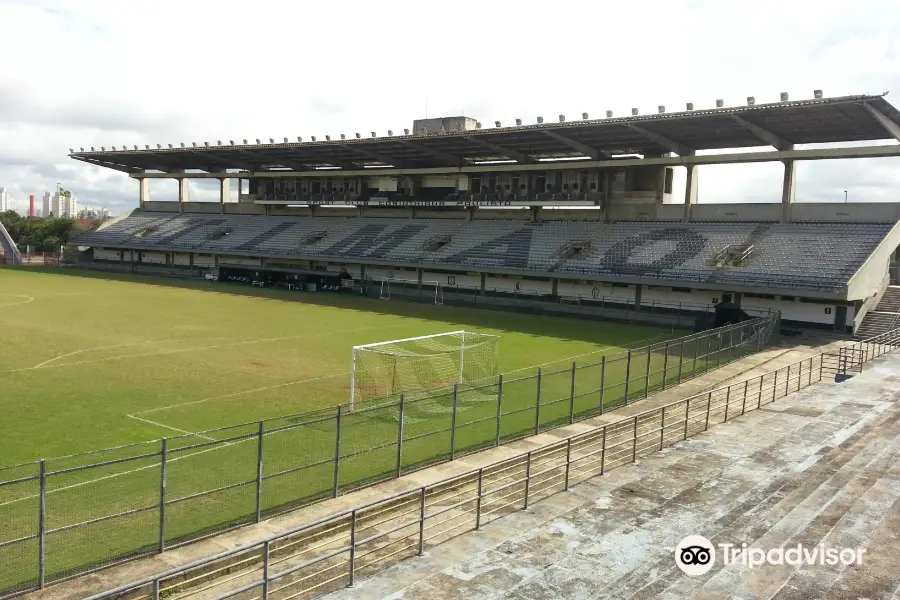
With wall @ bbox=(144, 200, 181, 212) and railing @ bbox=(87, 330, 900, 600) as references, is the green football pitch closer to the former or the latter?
railing @ bbox=(87, 330, 900, 600)

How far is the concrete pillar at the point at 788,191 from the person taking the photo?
43.6 meters

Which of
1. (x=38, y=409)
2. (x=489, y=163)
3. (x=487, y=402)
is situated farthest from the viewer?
(x=489, y=163)

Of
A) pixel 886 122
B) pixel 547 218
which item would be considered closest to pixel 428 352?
pixel 886 122

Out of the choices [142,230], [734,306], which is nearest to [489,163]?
[734,306]

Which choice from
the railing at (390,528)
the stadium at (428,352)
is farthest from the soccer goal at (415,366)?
the railing at (390,528)

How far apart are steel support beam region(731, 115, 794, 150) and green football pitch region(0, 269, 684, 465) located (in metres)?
13.1

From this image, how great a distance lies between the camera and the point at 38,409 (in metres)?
18.0

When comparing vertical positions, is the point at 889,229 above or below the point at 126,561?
above

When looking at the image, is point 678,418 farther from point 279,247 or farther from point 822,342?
point 279,247

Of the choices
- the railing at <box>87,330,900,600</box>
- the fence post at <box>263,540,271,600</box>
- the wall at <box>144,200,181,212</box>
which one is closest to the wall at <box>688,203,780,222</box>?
the railing at <box>87,330,900,600</box>

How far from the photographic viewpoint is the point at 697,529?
35.8 ft

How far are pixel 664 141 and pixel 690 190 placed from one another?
18.7ft

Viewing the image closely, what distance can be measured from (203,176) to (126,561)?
71385 millimetres

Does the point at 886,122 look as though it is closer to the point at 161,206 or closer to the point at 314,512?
the point at 314,512
